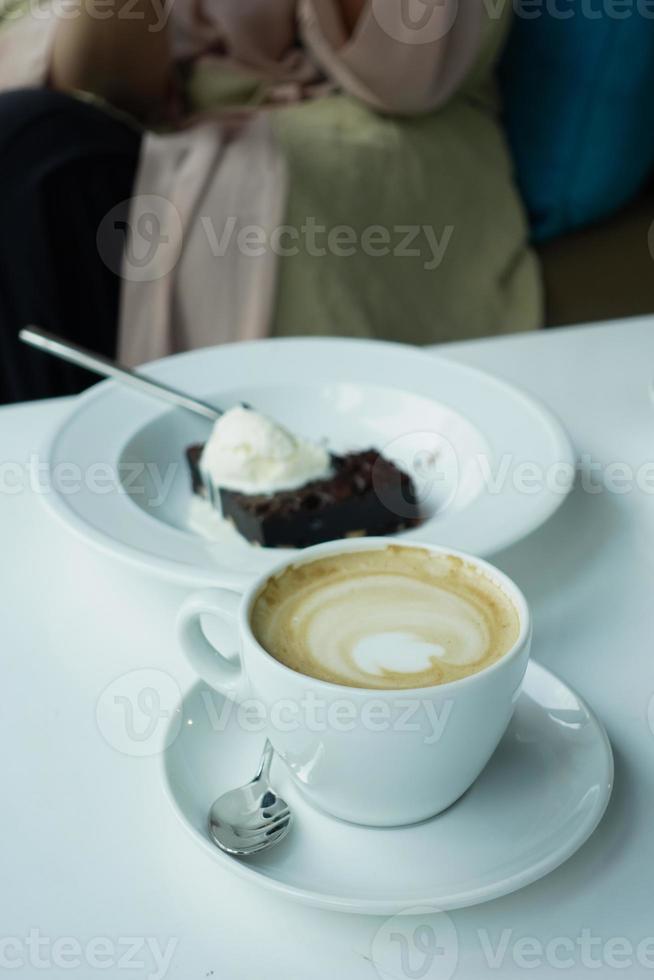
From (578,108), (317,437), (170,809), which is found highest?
(170,809)

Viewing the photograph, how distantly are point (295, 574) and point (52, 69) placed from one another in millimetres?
1313

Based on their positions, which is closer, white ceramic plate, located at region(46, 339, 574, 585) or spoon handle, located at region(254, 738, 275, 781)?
spoon handle, located at region(254, 738, 275, 781)

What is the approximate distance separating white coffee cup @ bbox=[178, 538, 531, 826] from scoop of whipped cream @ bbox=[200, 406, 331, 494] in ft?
0.91

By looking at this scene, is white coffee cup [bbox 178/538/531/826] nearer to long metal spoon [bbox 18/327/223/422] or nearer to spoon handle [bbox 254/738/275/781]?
spoon handle [bbox 254/738/275/781]

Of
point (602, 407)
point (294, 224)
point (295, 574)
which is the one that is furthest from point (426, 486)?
point (294, 224)

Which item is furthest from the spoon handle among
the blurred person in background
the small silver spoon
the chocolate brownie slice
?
the blurred person in background

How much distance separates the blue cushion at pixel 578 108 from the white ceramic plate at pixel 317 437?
0.91 metres

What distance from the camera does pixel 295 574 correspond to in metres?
0.46

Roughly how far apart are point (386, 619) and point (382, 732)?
0.22ft

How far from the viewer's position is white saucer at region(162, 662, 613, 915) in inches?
14.6

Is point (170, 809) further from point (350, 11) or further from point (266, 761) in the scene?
point (350, 11)

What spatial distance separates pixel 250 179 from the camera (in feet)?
4.69

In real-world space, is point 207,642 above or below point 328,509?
above

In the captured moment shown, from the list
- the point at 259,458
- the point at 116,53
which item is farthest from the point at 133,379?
the point at 116,53
